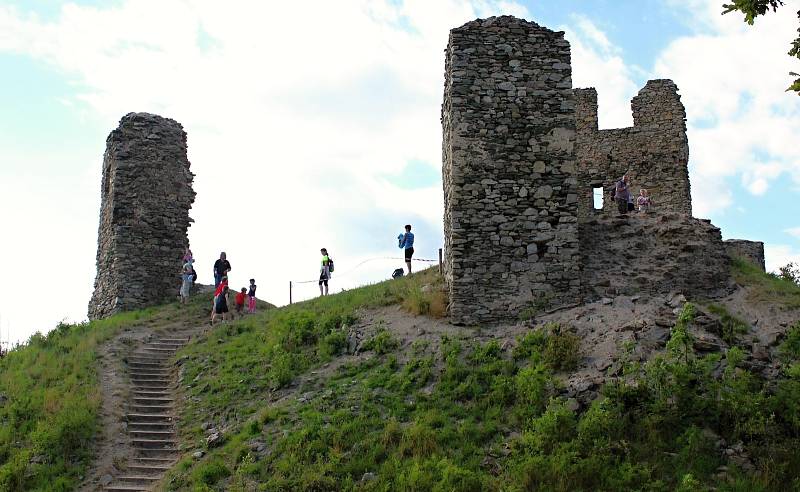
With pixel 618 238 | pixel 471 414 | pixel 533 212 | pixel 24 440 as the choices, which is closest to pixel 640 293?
pixel 618 238

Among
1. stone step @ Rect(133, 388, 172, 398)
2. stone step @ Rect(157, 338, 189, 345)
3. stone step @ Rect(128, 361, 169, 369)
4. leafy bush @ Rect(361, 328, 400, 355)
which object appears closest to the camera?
leafy bush @ Rect(361, 328, 400, 355)

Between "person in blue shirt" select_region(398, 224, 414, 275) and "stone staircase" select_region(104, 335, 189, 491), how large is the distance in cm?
658

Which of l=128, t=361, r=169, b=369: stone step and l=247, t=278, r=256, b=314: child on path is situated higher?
l=247, t=278, r=256, b=314: child on path

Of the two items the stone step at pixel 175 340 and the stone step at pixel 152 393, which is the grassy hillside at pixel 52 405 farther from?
the stone step at pixel 175 340

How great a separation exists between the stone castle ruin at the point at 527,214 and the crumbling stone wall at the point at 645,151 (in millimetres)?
8537

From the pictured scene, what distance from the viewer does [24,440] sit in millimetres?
15250

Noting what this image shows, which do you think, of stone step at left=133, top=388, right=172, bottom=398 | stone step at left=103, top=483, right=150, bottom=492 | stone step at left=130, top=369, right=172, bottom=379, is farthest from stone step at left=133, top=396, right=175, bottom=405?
stone step at left=103, top=483, right=150, bottom=492

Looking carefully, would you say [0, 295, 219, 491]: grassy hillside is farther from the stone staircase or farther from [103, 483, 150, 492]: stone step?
the stone staircase

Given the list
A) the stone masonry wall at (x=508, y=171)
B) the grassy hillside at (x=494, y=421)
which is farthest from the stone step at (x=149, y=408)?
the stone masonry wall at (x=508, y=171)

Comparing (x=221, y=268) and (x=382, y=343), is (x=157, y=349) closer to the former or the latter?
(x=221, y=268)

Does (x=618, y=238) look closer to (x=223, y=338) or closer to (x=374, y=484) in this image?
(x=374, y=484)

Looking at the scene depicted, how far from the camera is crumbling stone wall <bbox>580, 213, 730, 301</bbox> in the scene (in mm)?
16609

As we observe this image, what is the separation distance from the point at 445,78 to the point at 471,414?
8.69 meters

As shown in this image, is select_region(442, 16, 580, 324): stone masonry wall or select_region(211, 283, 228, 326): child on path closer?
select_region(442, 16, 580, 324): stone masonry wall
